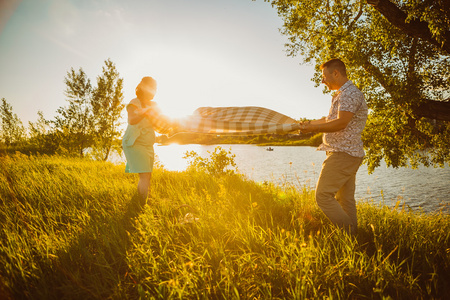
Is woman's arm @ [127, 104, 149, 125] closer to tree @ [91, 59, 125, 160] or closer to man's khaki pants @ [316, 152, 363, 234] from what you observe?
man's khaki pants @ [316, 152, 363, 234]

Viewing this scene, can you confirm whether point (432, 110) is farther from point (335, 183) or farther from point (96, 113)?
point (96, 113)

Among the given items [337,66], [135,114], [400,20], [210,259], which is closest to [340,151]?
[337,66]

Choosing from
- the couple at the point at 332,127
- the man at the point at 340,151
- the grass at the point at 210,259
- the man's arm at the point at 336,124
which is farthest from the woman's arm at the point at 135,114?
the man's arm at the point at 336,124

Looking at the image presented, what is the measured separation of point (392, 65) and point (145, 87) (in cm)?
924

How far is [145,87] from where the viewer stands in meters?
4.15

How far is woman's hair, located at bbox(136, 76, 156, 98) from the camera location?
4.13 meters

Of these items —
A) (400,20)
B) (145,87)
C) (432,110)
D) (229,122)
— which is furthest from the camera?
(432,110)

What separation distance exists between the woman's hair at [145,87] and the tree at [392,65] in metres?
6.21

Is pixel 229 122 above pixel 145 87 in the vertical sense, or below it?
below

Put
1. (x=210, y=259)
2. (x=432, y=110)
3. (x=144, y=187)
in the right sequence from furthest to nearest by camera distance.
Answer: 1. (x=432, y=110)
2. (x=144, y=187)
3. (x=210, y=259)

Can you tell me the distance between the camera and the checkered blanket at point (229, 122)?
3.24 m

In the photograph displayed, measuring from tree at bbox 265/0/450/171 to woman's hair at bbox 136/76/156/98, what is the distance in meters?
6.21

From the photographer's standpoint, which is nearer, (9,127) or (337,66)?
(337,66)

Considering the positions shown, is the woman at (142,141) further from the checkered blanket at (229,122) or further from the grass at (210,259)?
the grass at (210,259)
